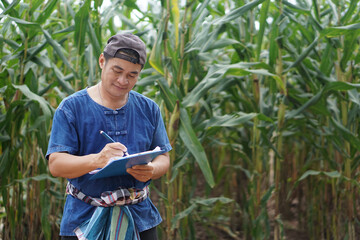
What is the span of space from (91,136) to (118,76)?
0.20 metres

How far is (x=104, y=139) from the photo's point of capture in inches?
50.1

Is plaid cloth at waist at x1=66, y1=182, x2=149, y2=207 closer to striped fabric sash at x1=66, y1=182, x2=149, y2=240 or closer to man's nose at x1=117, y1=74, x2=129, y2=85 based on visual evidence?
striped fabric sash at x1=66, y1=182, x2=149, y2=240

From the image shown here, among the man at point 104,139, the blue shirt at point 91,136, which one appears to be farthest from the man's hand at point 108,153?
the blue shirt at point 91,136

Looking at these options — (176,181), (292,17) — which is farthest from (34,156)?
(292,17)

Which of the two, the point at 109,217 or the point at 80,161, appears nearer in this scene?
the point at 80,161

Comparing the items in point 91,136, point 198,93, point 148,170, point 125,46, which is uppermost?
point 125,46

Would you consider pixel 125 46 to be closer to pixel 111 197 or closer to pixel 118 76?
pixel 118 76

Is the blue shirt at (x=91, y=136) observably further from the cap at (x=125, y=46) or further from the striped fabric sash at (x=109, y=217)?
the cap at (x=125, y=46)

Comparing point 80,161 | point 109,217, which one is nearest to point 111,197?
point 109,217

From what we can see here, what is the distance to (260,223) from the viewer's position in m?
2.46

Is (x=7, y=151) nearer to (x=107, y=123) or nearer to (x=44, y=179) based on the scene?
(x=44, y=179)

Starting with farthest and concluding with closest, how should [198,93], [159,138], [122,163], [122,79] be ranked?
[198,93] < [159,138] < [122,79] < [122,163]

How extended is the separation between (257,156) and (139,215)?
1.33 metres

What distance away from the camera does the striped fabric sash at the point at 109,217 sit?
4.07ft
